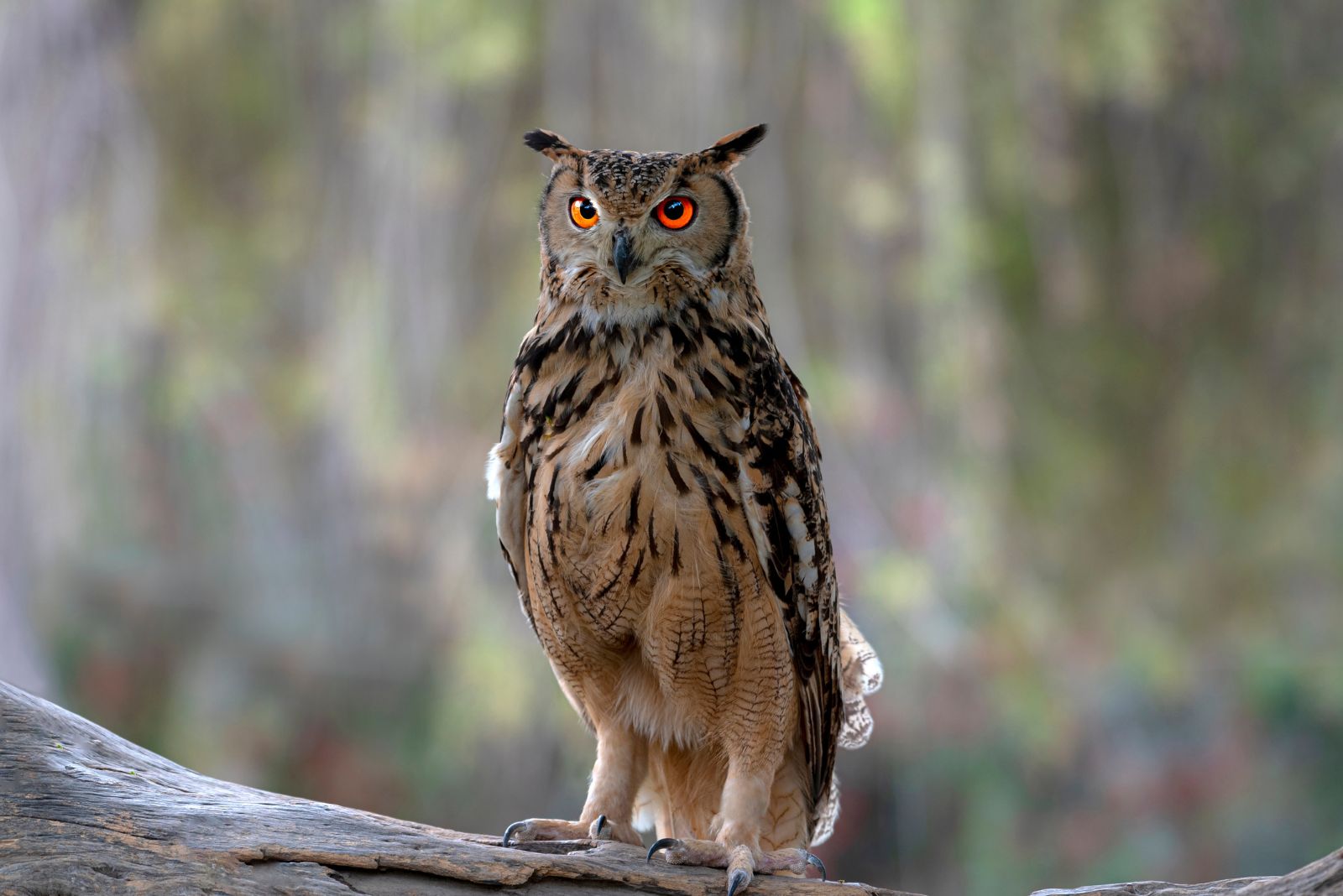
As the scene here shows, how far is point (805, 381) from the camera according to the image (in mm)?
2736

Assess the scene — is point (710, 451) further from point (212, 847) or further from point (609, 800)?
point (212, 847)

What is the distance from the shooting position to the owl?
4.91ft

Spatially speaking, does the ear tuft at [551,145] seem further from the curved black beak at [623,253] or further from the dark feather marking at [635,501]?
the dark feather marking at [635,501]

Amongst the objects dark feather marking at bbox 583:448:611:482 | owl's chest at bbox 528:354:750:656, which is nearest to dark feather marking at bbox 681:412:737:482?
owl's chest at bbox 528:354:750:656

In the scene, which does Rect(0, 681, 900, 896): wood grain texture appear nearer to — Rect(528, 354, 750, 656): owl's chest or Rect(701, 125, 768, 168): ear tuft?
Rect(528, 354, 750, 656): owl's chest

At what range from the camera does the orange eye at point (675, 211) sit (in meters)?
1.52

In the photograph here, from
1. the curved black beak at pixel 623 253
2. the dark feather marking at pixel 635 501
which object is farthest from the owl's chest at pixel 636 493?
the curved black beak at pixel 623 253

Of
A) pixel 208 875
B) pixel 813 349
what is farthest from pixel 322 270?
pixel 208 875

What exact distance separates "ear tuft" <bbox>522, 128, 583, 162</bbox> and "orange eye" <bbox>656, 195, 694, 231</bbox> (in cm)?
15

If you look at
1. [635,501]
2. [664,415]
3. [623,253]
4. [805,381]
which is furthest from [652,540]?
[805,381]

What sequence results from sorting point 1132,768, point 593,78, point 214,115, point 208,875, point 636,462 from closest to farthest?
1. point 208,875
2. point 636,462
3. point 593,78
4. point 214,115
5. point 1132,768

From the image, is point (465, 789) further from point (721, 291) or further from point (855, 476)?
point (721, 291)

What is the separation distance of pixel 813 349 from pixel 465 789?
1.59 m

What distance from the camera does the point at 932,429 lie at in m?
2.84
